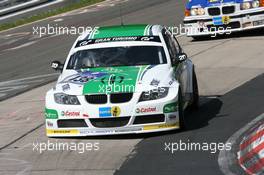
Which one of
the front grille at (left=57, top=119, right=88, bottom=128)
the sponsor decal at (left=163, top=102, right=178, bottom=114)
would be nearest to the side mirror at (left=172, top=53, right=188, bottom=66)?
the sponsor decal at (left=163, top=102, right=178, bottom=114)

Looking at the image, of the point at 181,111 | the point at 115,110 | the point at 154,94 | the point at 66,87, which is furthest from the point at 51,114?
the point at 181,111

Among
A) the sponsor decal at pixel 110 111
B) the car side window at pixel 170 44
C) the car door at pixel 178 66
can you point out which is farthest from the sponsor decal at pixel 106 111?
the car side window at pixel 170 44

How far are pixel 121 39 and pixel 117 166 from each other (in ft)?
11.2

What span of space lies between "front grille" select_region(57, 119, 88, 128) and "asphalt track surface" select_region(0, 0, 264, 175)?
→ 0.24 meters

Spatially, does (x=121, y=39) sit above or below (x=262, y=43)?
above

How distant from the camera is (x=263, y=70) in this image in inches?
675

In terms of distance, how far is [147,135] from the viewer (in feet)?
38.5

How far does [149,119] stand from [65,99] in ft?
3.89

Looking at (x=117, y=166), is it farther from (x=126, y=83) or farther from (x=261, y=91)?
(x=261, y=91)

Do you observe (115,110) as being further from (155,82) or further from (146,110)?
(155,82)

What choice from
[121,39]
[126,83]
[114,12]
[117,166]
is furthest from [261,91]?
[114,12]

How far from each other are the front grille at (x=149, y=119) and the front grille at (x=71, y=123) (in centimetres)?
71

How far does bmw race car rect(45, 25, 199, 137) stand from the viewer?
11.4 m

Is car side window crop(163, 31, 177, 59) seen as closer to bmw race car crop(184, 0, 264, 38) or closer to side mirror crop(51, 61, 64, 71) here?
side mirror crop(51, 61, 64, 71)
